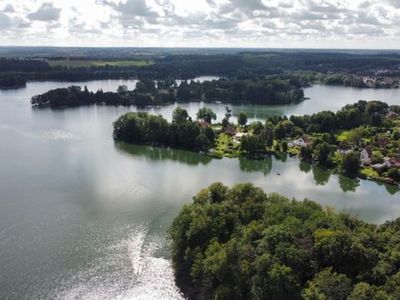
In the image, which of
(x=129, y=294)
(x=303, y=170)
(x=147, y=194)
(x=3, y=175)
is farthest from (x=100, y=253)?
(x=303, y=170)

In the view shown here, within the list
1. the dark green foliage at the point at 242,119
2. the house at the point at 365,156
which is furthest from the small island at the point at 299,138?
the dark green foliage at the point at 242,119

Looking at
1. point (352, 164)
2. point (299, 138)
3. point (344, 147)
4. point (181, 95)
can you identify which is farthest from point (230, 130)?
point (181, 95)

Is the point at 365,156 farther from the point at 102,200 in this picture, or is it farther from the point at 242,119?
the point at 102,200

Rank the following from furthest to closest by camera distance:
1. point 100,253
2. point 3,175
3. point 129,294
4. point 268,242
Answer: point 3,175
point 100,253
point 129,294
point 268,242

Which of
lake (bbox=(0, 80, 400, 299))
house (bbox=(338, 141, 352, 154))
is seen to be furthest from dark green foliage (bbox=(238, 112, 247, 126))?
house (bbox=(338, 141, 352, 154))

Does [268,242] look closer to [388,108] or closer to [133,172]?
[133,172]

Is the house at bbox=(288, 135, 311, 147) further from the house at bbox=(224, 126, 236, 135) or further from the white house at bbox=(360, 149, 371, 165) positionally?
the house at bbox=(224, 126, 236, 135)
